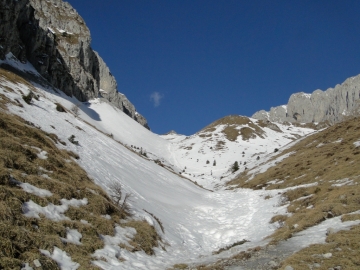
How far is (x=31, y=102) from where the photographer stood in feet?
117

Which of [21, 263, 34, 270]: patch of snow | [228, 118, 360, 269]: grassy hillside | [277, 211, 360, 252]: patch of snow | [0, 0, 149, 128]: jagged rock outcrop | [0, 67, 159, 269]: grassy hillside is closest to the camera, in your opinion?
[21, 263, 34, 270]: patch of snow

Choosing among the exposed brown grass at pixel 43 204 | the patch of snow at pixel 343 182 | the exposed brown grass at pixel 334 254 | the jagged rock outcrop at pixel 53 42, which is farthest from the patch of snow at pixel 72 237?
the jagged rock outcrop at pixel 53 42

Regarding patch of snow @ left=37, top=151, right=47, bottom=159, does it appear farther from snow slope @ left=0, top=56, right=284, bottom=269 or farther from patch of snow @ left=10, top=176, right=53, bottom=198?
patch of snow @ left=10, top=176, right=53, bottom=198

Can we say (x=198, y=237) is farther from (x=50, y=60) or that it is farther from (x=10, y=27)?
(x=50, y=60)

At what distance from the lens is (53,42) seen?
111 metres

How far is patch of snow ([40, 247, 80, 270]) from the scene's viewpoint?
10.5 meters

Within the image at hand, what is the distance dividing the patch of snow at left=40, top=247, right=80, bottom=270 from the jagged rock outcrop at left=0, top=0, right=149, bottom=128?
79174mm

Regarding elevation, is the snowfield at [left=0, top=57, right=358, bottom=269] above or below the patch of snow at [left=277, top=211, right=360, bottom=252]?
below

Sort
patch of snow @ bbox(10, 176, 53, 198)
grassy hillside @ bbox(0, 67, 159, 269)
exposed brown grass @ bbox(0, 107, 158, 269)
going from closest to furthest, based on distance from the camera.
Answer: exposed brown grass @ bbox(0, 107, 158, 269) → grassy hillside @ bbox(0, 67, 159, 269) → patch of snow @ bbox(10, 176, 53, 198)

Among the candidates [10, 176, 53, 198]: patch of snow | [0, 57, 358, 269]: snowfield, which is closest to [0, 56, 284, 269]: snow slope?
[0, 57, 358, 269]: snowfield

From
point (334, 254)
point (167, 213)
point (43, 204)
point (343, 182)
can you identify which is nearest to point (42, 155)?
point (43, 204)

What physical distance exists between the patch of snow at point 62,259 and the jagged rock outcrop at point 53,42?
79.2 meters

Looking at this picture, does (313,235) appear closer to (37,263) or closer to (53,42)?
(37,263)

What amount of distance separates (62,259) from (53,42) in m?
117
